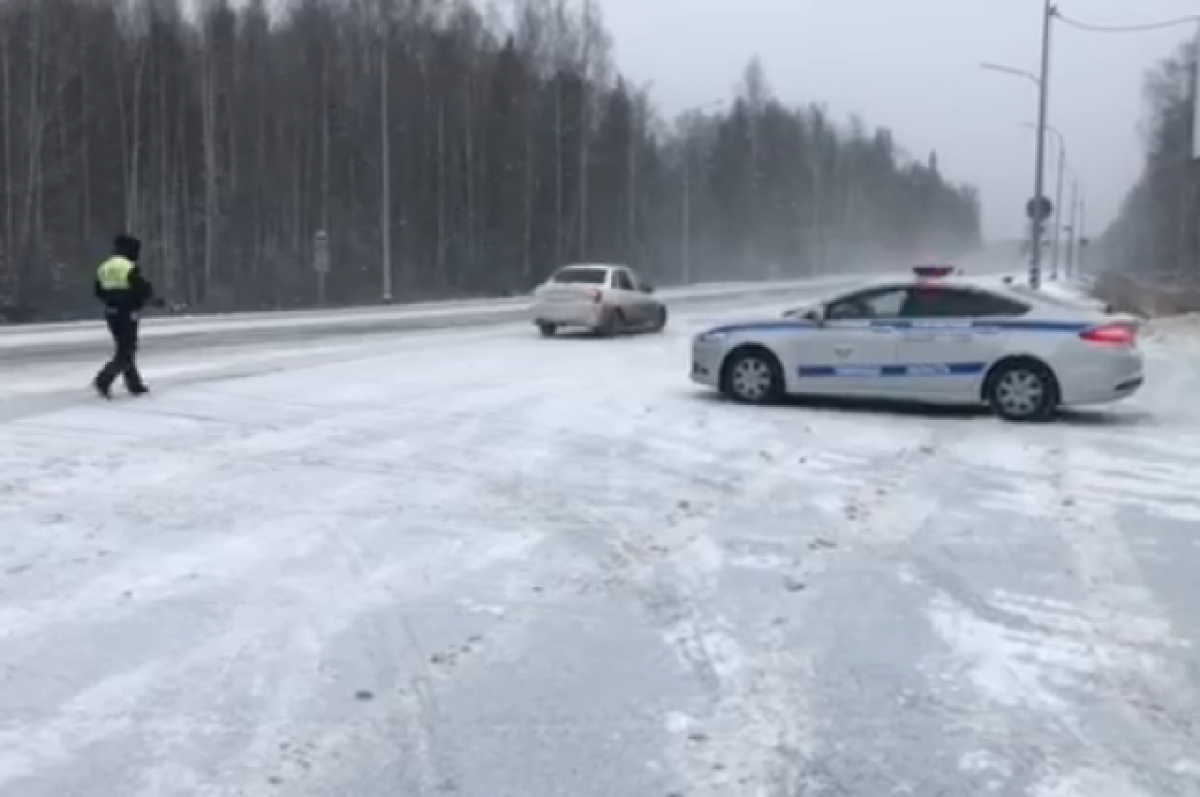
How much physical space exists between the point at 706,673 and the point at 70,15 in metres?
Answer: 62.4

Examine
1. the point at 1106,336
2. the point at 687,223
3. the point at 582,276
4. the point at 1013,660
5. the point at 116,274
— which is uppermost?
the point at 687,223

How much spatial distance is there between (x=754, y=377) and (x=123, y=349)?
6861 mm

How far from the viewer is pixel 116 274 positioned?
1589 centimetres

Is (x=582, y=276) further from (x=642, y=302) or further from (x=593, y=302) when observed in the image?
(x=642, y=302)

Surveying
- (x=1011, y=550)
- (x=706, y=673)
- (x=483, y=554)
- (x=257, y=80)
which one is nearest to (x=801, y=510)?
(x=1011, y=550)

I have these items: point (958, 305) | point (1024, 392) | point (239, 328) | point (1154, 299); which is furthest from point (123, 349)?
point (1154, 299)

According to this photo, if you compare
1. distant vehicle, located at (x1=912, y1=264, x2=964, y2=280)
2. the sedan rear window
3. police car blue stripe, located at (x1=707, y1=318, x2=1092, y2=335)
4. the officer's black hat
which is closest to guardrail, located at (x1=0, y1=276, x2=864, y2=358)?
the sedan rear window

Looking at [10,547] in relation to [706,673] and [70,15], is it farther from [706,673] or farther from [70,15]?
[70,15]

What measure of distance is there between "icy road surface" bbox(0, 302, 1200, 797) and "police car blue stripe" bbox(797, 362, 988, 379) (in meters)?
1.59

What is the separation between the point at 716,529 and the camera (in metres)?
9.23

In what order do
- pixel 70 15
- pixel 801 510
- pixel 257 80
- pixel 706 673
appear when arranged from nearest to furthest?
pixel 706 673
pixel 801 510
pixel 70 15
pixel 257 80

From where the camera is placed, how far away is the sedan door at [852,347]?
15719 mm

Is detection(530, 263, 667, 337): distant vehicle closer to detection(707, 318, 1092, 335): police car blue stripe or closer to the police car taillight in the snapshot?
detection(707, 318, 1092, 335): police car blue stripe

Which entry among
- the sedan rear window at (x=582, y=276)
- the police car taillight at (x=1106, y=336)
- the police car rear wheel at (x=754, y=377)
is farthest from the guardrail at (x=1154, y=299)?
the police car rear wheel at (x=754, y=377)
